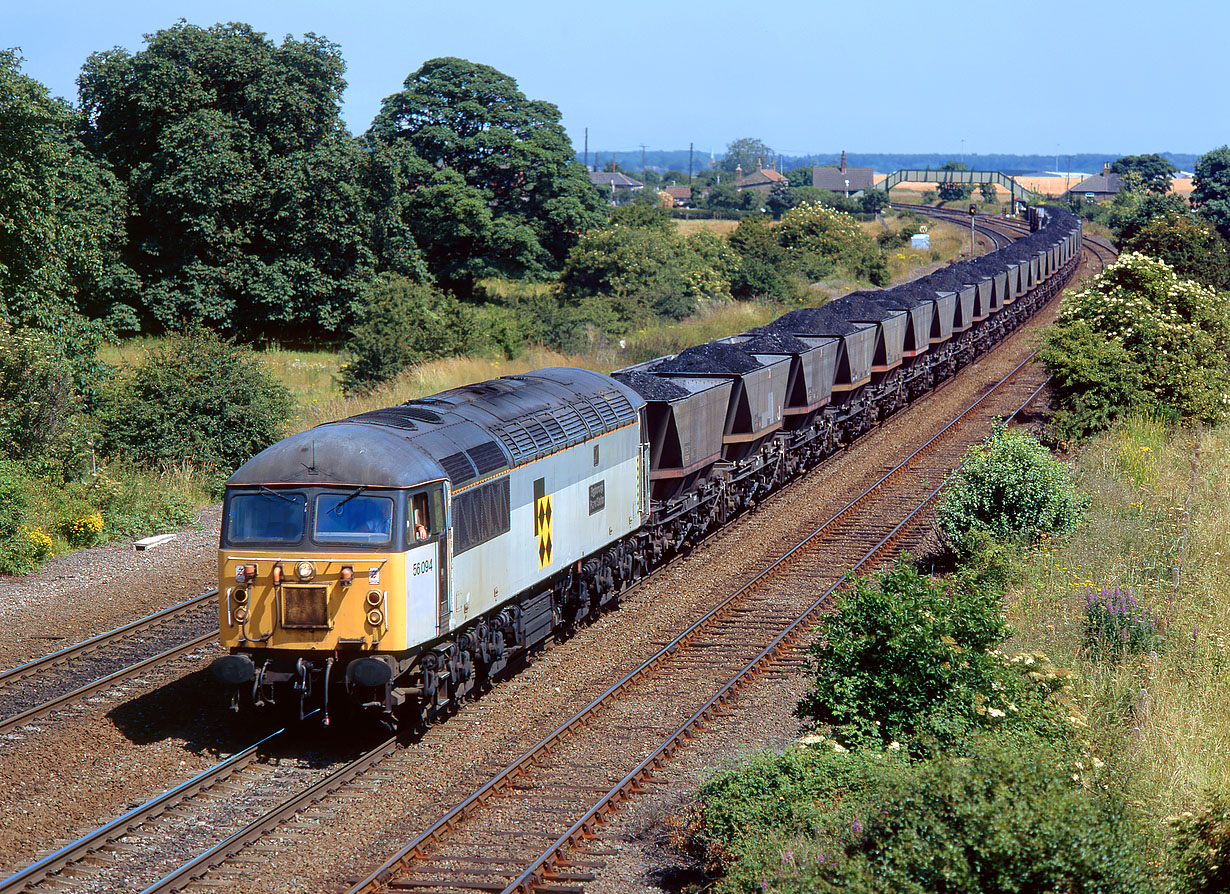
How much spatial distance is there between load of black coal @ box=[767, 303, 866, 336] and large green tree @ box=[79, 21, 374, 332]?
1769 cm

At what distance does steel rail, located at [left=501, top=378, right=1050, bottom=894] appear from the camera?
9797 millimetres

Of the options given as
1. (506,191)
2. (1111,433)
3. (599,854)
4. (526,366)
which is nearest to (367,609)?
(599,854)

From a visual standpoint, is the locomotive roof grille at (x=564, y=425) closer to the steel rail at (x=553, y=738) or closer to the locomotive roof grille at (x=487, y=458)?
the locomotive roof grille at (x=487, y=458)

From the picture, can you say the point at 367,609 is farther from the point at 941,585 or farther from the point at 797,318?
the point at 797,318

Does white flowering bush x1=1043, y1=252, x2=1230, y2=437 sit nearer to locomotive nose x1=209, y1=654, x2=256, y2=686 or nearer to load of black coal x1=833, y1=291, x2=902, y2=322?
load of black coal x1=833, y1=291, x2=902, y2=322

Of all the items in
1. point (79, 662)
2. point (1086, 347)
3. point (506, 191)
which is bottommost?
point (79, 662)

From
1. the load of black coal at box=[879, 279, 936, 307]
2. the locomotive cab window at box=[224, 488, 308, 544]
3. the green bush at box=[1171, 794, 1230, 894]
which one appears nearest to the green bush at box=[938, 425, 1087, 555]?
the green bush at box=[1171, 794, 1230, 894]

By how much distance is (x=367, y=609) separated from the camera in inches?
456

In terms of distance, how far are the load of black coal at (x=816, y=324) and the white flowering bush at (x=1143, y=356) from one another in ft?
16.1

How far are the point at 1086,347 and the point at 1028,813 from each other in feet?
73.3

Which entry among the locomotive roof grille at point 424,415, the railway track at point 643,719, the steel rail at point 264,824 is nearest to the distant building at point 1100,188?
the railway track at point 643,719

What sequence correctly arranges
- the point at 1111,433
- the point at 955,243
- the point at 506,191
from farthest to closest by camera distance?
the point at 955,243 < the point at 506,191 < the point at 1111,433

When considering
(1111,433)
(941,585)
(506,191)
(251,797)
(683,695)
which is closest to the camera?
(251,797)

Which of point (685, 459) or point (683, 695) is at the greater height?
point (685, 459)
